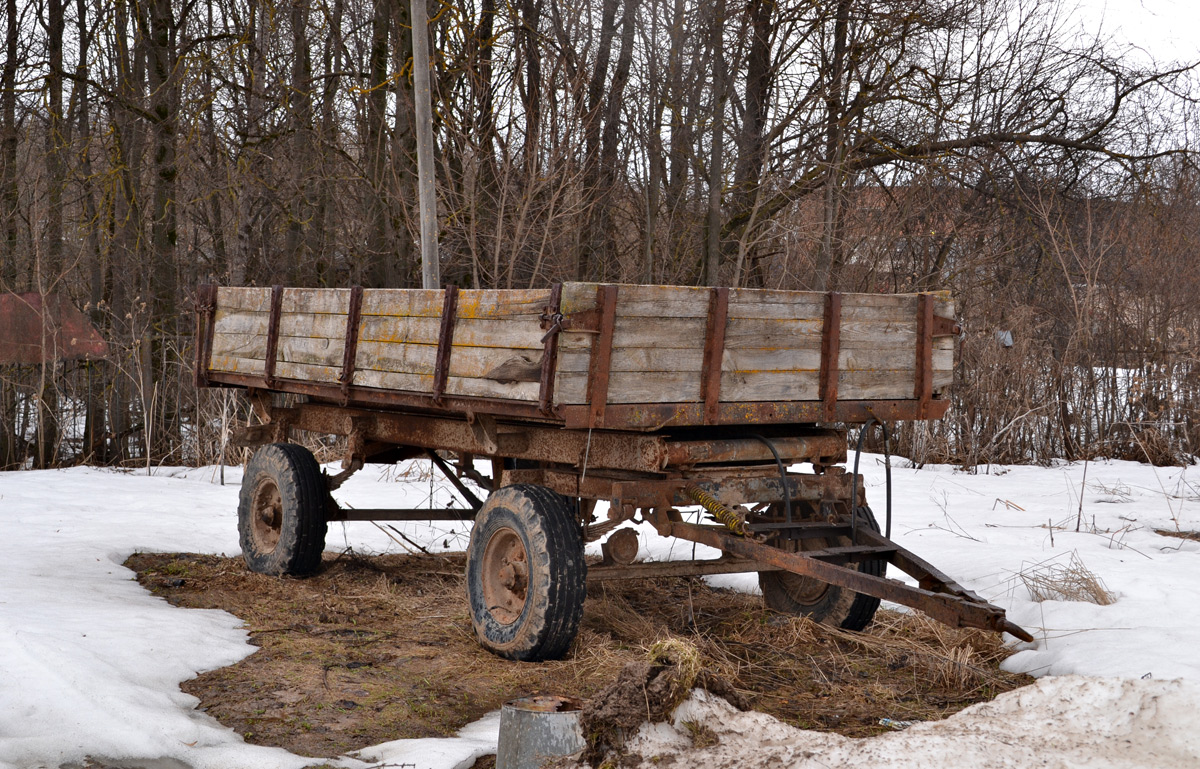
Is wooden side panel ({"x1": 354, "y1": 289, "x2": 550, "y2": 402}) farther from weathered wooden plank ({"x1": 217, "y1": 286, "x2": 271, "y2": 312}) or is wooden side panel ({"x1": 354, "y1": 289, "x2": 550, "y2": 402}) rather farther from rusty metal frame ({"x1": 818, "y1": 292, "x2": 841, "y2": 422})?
rusty metal frame ({"x1": 818, "y1": 292, "x2": 841, "y2": 422})

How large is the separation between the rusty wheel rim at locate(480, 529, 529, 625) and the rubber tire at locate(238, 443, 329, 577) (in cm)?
175

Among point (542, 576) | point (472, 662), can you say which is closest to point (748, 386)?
point (542, 576)

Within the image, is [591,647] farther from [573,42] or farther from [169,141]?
[169,141]

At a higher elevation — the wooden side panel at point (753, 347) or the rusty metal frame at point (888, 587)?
the wooden side panel at point (753, 347)

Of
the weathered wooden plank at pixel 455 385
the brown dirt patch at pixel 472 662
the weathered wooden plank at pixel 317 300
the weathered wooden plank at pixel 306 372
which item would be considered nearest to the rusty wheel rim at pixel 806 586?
the brown dirt patch at pixel 472 662

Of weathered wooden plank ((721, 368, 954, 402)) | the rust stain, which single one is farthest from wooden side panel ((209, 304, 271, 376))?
the rust stain

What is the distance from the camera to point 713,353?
13.9ft

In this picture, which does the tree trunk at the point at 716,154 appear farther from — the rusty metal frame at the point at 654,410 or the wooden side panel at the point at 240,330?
the rusty metal frame at the point at 654,410

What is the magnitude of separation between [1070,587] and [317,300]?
14.5 ft

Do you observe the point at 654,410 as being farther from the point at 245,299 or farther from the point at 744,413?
the point at 245,299

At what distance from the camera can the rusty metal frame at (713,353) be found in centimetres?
423

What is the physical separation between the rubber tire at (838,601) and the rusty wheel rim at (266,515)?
127 inches

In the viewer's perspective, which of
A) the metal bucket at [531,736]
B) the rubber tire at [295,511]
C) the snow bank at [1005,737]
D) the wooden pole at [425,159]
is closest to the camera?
the snow bank at [1005,737]

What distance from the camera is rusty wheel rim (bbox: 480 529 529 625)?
15.2 ft
